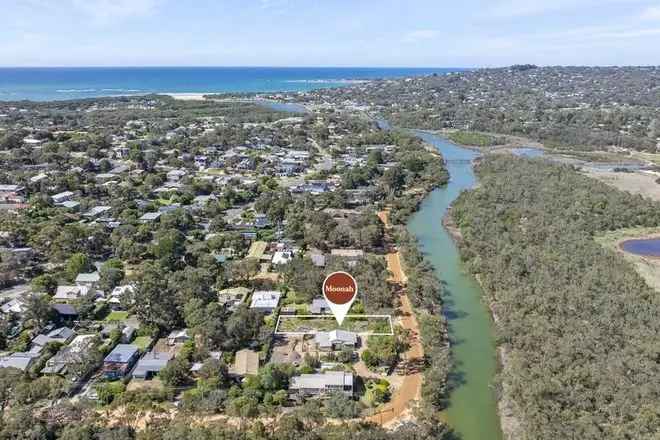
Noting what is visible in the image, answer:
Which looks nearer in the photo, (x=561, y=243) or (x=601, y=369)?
(x=601, y=369)

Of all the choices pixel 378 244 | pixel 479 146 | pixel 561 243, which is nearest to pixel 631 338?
pixel 561 243

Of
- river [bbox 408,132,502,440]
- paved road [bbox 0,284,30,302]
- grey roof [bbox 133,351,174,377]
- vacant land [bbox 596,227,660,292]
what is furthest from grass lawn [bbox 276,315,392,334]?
vacant land [bbox 596,227,660,292]

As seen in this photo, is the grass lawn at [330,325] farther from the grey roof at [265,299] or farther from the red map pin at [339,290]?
the red map pin at [339,290]

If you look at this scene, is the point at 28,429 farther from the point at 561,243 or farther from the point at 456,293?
→ the point at 561,243

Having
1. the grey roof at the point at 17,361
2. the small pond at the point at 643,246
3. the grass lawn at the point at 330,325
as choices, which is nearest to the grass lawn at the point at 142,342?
Answer: the grey roof at the point at 17,361

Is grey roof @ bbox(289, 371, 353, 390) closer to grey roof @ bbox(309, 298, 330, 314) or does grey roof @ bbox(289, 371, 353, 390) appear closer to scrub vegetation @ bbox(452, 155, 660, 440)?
grey roof @ bbox(309, 298, 330, 314)

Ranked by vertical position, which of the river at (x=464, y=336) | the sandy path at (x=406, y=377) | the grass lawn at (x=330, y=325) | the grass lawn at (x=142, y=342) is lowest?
the river at (x=464, y=336)
